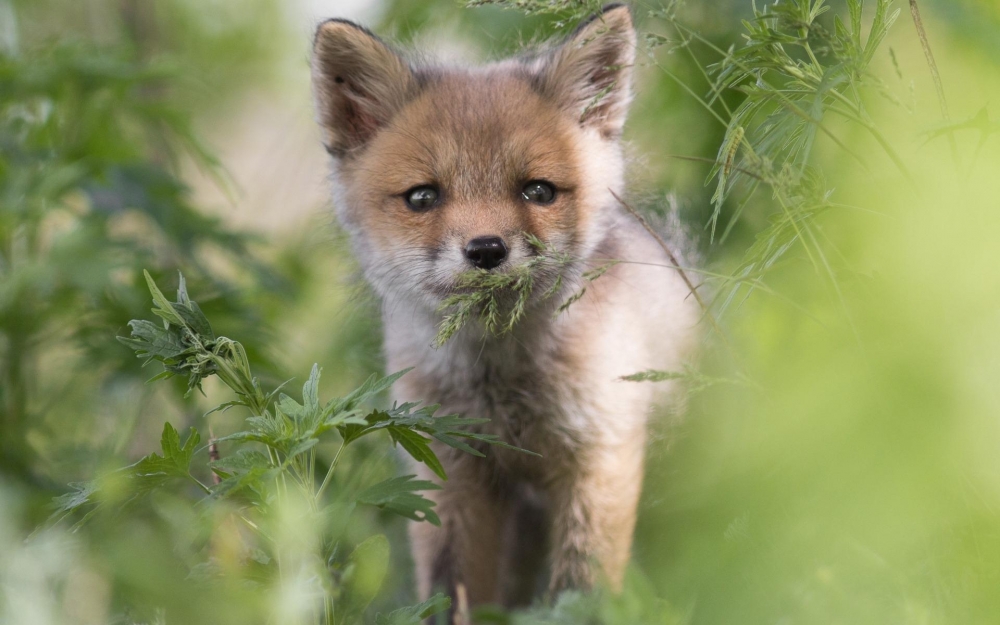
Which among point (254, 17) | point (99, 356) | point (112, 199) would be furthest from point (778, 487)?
point (254, 17)

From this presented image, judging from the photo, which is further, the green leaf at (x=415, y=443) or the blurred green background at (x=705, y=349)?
the green leaf at (x=415, y=443)

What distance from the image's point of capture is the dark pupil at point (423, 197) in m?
2.44

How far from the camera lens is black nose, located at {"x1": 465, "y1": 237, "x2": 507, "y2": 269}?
2158 mm

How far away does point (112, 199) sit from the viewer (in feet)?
10.7

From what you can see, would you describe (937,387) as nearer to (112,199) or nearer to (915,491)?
(915,491)

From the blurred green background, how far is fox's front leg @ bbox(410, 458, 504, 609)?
214 millimetres

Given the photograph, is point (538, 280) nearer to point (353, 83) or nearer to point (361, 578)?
point (353, 83)

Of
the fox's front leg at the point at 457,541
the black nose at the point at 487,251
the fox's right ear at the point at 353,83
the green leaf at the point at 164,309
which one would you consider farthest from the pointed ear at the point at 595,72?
the green leaf at the point at 164,309

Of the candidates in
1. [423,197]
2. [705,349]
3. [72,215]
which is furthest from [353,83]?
[705,349]

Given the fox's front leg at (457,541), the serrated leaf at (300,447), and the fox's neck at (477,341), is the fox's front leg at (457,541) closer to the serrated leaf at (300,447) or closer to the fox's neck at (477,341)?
the fox's neck at (477,341)

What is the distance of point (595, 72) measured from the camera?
8.86 ft

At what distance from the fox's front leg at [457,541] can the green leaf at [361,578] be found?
134 cm

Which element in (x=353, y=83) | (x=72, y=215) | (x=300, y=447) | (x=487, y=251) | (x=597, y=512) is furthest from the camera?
(x=72, y=215)

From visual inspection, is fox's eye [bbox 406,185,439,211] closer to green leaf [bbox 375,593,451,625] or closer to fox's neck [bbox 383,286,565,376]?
fox's neck [bbox 383,286,565,376]
